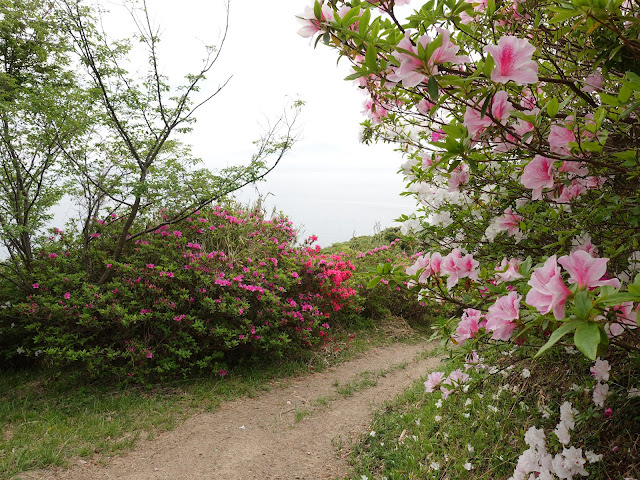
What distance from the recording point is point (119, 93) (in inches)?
186

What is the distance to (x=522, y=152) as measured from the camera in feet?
5.00

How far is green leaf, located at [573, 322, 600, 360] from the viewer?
62cm

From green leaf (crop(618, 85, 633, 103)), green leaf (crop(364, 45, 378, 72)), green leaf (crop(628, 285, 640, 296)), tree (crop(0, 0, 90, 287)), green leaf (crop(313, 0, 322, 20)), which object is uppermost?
tree (crop(0, 0, 90, 287))

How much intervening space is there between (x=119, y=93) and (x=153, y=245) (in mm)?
1878

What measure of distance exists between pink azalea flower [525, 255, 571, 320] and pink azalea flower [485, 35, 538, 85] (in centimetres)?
44

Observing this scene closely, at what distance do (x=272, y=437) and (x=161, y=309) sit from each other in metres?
2.13

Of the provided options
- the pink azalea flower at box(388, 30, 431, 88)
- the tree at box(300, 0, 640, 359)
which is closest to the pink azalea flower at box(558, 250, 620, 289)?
the tree at box(300, 0, 640, 359)

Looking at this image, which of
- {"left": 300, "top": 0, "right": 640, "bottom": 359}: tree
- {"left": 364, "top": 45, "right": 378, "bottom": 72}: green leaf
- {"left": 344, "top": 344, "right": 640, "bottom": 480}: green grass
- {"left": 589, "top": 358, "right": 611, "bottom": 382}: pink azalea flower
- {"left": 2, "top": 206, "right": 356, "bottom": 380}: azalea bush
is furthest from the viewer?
{"left": 2, "top": 206, "right": 356, "bottom": 380}: azalea bush

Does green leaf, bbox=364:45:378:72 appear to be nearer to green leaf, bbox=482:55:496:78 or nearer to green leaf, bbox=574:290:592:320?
green leaf, bbox=482:55:496:78

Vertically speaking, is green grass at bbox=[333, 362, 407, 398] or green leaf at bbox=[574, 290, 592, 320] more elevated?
green leaf at bbox=[574, 290, 592, 320]

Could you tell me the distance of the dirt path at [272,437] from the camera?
307 centimetres

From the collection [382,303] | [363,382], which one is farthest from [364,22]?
[382,303]

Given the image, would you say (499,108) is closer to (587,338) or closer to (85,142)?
(587,338)

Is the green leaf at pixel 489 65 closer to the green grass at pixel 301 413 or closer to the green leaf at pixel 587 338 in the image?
the green leaf at pixel 587 338
